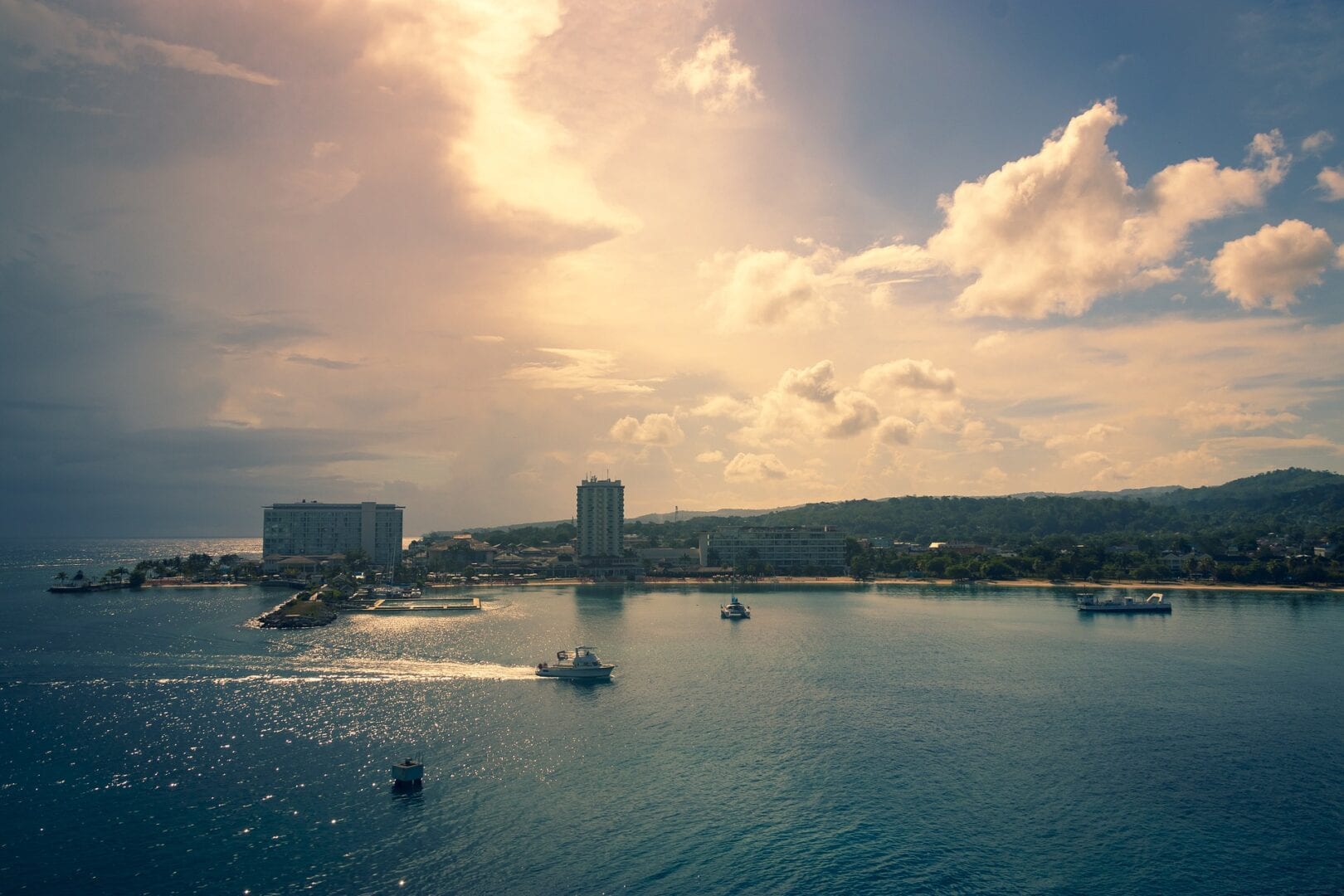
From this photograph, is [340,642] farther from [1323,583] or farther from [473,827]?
[1323,583]

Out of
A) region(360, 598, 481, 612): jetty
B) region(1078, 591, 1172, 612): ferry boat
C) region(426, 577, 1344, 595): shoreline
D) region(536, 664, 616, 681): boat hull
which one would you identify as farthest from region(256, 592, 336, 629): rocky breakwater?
region(1078, 591, 1172, 612): ferry boat

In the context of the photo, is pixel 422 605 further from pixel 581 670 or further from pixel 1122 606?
pixel 1122 606

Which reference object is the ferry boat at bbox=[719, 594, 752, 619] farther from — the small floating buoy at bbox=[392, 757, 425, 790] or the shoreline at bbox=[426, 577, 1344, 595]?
the small floating buoy at bbox=[392, 757, 425, 790]

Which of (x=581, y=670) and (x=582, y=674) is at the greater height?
(x=581, y=670)

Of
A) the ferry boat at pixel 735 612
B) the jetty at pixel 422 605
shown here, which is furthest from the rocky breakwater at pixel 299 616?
the ferry boat at pixel 735 612

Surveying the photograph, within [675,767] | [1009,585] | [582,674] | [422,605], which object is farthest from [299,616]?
[1009,585]

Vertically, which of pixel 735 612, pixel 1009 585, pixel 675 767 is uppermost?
pixel 735 612

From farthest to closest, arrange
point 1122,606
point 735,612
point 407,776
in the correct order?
point 1122,606 → point 735,612 → point 407,776
